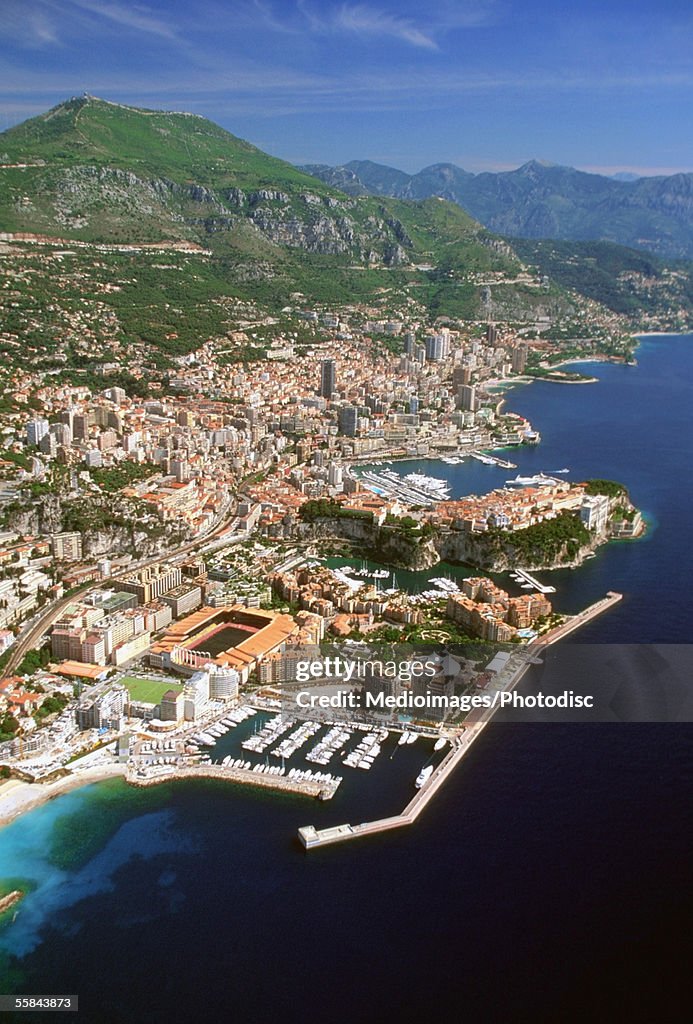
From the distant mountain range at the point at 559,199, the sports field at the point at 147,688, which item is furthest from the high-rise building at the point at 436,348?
the distant mountain range at the point at 559,199

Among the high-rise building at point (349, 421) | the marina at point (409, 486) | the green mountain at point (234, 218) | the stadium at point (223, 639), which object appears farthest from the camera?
the green mountain at point (234, 218)

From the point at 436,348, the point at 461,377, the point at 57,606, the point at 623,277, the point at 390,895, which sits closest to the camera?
the point at 390,895

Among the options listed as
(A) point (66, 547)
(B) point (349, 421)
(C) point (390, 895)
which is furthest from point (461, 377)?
(C) point (390, 895)

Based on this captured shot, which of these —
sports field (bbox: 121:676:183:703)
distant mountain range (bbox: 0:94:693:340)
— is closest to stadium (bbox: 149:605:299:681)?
sports field (bbox: 121:676:183:703)

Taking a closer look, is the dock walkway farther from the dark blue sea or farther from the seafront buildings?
the seafront buildings

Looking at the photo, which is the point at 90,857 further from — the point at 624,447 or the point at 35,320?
the point at 35,320

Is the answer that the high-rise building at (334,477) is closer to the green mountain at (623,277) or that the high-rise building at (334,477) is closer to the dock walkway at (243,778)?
the dock walkway at (243,778)

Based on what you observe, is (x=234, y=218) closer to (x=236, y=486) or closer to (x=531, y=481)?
(x=236, y=486)
